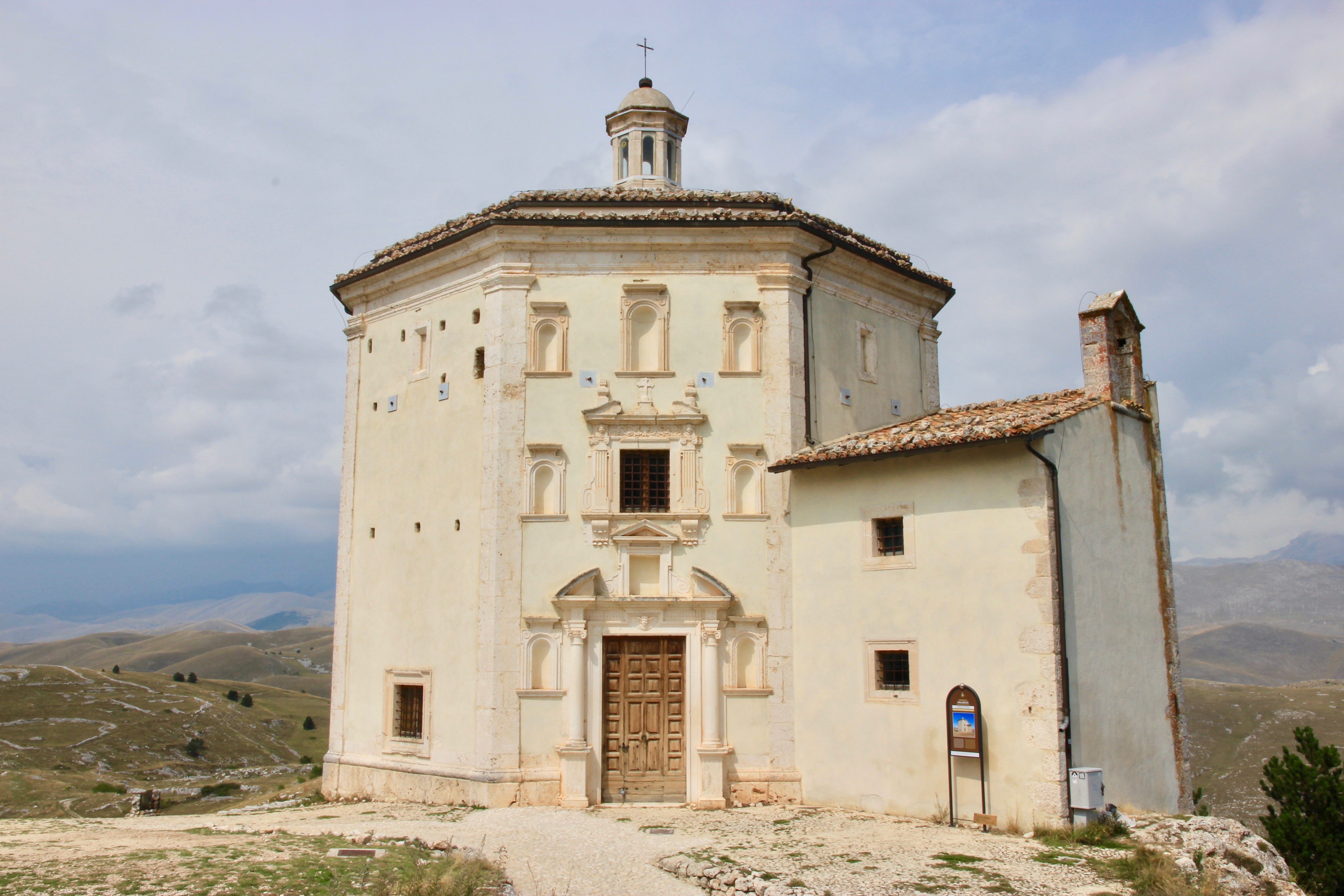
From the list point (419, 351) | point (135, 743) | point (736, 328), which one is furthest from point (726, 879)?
point (135, 743)

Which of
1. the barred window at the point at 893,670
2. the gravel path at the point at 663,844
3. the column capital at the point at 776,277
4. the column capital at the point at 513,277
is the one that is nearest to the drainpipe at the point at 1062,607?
the gravel path at the point at 663,844

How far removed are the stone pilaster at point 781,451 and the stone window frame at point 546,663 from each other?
3.75m

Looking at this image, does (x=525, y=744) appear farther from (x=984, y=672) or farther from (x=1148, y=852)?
(x=1148, y=852)

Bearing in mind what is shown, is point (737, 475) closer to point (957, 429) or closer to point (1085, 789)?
point (957, 429)

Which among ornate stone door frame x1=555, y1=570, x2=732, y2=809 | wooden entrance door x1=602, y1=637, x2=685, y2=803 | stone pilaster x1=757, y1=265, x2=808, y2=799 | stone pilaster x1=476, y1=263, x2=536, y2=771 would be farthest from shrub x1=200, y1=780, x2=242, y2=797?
stone pilaster x1=757, y1=265, x2=808, y2=799

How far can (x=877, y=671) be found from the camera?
17.3 m

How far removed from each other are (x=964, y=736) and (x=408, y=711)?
1032cm

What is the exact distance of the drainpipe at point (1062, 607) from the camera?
15.2 m

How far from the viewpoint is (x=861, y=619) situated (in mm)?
17609

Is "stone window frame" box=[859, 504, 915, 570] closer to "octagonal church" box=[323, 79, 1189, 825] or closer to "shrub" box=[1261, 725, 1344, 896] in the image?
"octagonal church" box=[323, 79, 1189, 825]

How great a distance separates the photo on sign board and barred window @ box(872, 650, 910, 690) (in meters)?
1.18

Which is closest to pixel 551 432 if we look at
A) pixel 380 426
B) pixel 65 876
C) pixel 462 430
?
pixel 462 430

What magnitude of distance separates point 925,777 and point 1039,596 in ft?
11.5

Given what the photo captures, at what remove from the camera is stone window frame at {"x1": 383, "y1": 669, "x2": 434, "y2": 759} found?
1877cm
